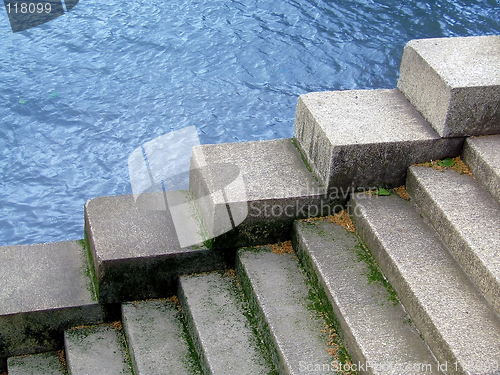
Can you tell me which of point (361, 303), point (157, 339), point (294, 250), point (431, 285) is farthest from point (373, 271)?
point (157, 339)

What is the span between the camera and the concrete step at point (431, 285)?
2810 millimetres

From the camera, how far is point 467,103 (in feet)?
11.9

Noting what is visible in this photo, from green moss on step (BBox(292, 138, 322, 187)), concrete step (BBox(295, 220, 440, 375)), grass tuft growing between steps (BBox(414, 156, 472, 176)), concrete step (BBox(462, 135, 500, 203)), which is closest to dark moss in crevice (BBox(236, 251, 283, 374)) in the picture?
concrete step (BBox(295, 220, 440, 375))

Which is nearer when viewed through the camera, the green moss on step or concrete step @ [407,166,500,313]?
concrete step @ [407,166,500,313]

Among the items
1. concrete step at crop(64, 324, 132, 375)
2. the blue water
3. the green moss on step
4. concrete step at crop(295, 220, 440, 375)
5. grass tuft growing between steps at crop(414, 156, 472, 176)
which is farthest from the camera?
the blue water

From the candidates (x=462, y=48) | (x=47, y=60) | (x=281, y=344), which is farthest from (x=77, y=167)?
(x=462, y=48)

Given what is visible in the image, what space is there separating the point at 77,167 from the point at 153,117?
3.59ft

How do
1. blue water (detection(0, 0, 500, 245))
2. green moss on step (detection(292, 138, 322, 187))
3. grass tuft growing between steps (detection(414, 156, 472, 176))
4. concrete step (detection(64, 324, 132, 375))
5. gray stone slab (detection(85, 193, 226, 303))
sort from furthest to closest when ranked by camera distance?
blue water (detection(0, 0, 500, 245)) → green moss on step (detection(292, 138, 322, 187)) → grass tuft growing between steps (detection(414, 156, 472, 176)) → gray stone slab (detection(85, 193, 226, 303)) → concrete step (detection(64, 324, 132, 375))

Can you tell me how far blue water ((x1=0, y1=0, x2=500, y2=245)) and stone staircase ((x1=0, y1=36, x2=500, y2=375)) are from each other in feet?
5.03

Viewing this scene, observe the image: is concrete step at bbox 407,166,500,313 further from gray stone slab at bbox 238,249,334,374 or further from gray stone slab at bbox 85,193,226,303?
gray stone slab at bbox 85,193,226,303

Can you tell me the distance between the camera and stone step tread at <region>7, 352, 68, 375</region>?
12.0 ft

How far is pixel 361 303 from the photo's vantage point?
3230mm

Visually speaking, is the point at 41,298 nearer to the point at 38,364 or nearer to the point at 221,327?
the point at 38,364

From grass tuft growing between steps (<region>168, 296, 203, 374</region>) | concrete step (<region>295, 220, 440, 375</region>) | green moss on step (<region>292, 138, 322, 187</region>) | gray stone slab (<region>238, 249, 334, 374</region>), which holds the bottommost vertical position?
grass tuft growing between steps (<region>168, 296, 203, 374</region>)
